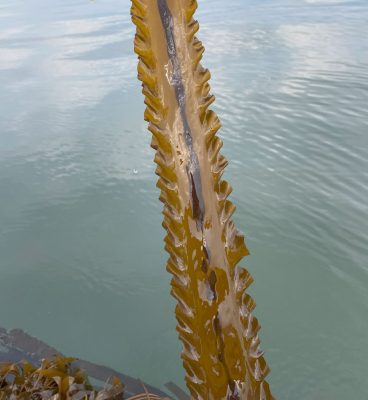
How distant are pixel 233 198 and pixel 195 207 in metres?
1.74

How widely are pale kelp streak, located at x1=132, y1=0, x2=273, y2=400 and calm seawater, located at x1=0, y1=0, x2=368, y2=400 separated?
3.17ft


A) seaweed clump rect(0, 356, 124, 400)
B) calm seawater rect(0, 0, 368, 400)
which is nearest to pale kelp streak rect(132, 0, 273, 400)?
seaweed clump rect(0, 356, 124, 400)

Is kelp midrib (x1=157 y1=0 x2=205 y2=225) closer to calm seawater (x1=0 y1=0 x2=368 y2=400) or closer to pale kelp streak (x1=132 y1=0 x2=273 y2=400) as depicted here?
pale kelp streak (x1=132 y1=0 x2=273 y2=400)

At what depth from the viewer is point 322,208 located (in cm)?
202

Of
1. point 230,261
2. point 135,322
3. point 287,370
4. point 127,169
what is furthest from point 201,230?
point 127,169

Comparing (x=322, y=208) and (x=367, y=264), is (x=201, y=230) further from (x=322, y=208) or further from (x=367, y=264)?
(x=322, y=208)

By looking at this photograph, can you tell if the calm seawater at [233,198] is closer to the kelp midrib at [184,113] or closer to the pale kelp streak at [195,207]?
the pale kelp streak at [195,207]

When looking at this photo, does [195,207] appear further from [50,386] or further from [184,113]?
[50,386]

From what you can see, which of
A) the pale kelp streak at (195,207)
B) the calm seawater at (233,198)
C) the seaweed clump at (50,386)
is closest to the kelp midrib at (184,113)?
the pale kelp streak at (195,207)

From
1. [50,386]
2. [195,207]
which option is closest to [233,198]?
[50,386]

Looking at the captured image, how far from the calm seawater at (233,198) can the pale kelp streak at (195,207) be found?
3.17 ft

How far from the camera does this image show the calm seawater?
4.87 ft

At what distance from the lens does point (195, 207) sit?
0.39 metres

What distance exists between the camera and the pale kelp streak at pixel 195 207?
37 centimetres
